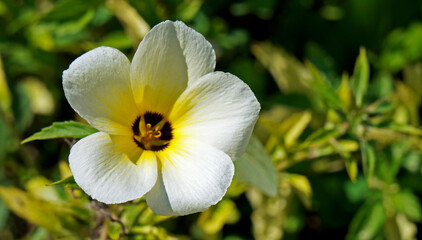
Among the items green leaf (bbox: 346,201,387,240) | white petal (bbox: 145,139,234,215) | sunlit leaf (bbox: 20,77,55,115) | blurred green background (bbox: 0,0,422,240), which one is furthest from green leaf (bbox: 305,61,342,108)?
sunlit leaf (bbox: 20,77,55,115)

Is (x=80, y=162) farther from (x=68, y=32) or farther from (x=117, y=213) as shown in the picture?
(x=68, y=32)

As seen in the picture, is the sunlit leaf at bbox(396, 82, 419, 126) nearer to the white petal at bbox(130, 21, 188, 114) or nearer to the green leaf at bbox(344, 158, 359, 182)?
the green leaf at bbox(344, 158, 359, 182)

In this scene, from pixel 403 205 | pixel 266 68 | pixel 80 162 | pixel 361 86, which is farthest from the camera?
pixel 266 68

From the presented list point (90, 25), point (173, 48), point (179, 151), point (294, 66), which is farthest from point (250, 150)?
point (90, 25)

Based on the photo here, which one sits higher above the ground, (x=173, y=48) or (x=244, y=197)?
(x=173, y=48)

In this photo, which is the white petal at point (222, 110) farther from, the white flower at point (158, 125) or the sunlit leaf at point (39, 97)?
the sunlit leaf at point (39, 97)

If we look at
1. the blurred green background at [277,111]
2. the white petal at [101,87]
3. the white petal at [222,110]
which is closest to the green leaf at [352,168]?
the blurred green background at [277,111]
